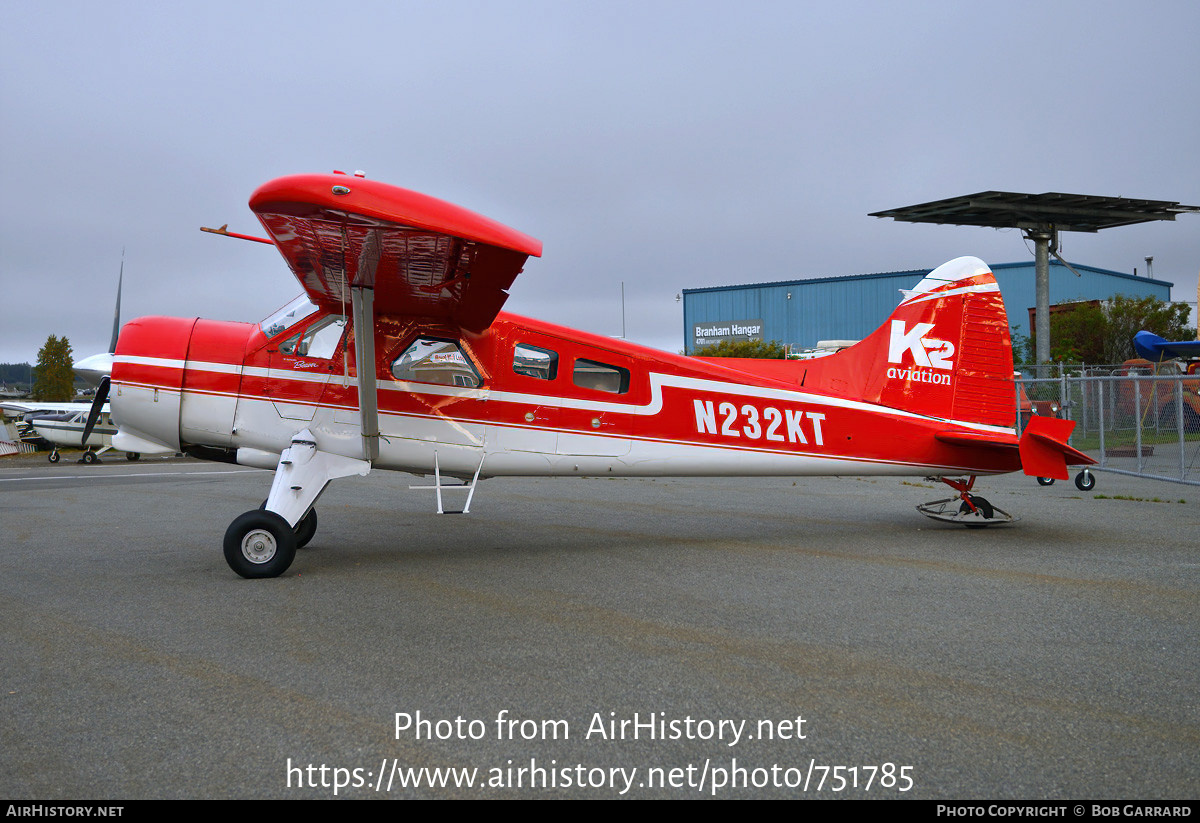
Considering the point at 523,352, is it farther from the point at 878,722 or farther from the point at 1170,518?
the point at 1170,518

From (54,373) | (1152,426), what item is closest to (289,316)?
(1152,426)

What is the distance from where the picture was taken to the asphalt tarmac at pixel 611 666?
2.79 metres

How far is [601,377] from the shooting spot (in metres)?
7.38

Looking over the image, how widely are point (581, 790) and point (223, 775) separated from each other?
1.26 m

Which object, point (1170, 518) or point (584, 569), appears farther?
point (1170, 518)

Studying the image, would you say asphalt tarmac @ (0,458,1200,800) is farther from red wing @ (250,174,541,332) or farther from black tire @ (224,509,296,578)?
red wing @ (250,174,541,332)

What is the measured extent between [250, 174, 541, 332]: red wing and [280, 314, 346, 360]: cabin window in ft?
0.59

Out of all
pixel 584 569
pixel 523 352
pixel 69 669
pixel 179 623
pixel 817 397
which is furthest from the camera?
pixel 817 397

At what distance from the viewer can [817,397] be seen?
7781 millimetres

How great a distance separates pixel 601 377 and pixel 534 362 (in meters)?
0.65

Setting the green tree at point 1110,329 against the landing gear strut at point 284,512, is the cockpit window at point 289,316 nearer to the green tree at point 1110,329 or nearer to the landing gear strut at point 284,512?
the landing gear strut at point 284,512

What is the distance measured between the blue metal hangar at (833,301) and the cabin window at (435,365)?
141 ft

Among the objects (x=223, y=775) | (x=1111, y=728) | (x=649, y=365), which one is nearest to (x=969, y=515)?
(x=649, y=365)

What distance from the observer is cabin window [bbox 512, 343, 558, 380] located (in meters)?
7.18
